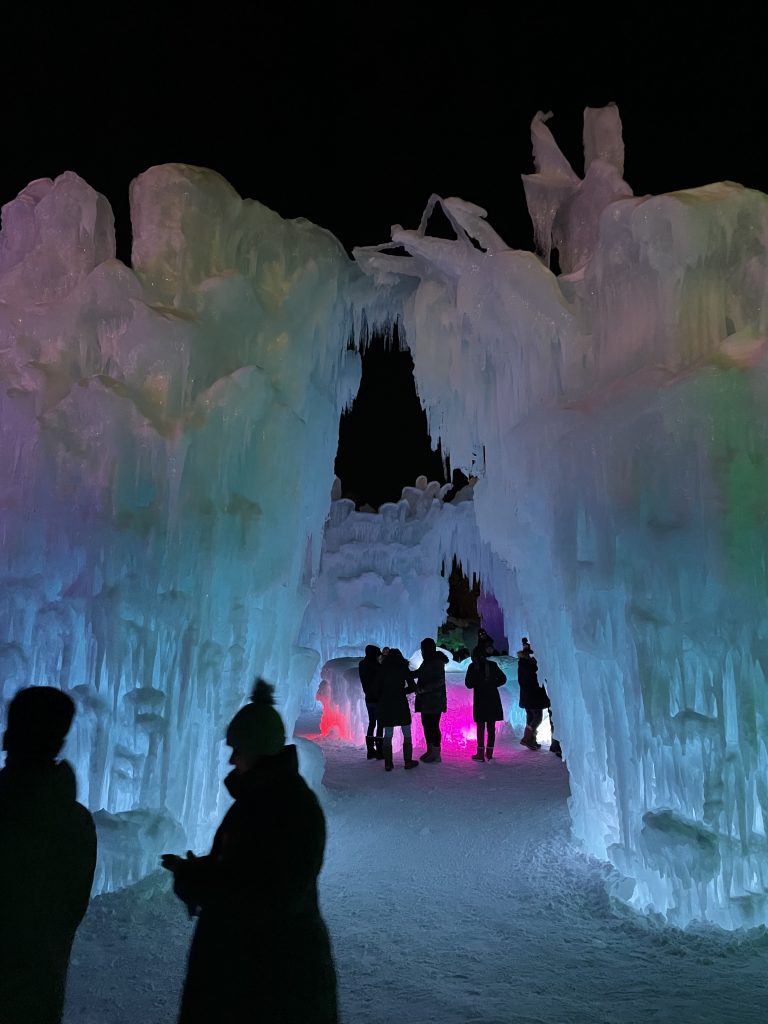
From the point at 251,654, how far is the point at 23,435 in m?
2.59

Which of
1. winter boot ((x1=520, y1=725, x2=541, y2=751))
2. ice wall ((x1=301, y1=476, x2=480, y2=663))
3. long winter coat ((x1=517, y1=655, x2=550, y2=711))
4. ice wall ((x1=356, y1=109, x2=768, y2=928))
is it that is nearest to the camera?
ice wall ((x1=356, y1=109, x2=768, y2=928))

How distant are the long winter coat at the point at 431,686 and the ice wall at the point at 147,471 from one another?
12.6ft

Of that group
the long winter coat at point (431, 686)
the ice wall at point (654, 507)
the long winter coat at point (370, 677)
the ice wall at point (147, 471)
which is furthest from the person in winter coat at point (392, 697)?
the ice wall at point (654, 507)

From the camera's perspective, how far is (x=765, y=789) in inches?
184

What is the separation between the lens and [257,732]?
2404 millimetres

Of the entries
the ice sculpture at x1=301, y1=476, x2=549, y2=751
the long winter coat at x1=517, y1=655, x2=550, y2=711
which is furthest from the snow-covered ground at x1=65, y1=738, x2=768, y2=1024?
the ice sculpture at x1=301, y1=476, x2=549, y2=751

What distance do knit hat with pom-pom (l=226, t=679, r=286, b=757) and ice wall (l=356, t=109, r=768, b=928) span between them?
11.2ft

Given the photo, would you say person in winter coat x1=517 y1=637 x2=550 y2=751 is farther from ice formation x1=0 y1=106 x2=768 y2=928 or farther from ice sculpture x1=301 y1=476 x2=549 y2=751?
ice sculpture x1=301 y1=476 x2=549 y2=751

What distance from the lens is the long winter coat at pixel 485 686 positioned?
9.99 meters

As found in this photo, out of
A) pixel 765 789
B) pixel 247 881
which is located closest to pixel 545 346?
pixel 765 789

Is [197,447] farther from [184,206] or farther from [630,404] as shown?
[630,404]

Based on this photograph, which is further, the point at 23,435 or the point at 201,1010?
the point at 23,435

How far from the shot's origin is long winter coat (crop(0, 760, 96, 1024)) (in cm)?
212

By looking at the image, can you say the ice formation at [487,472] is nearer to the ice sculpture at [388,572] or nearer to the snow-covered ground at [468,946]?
the snow-covered ground at [468,946]
